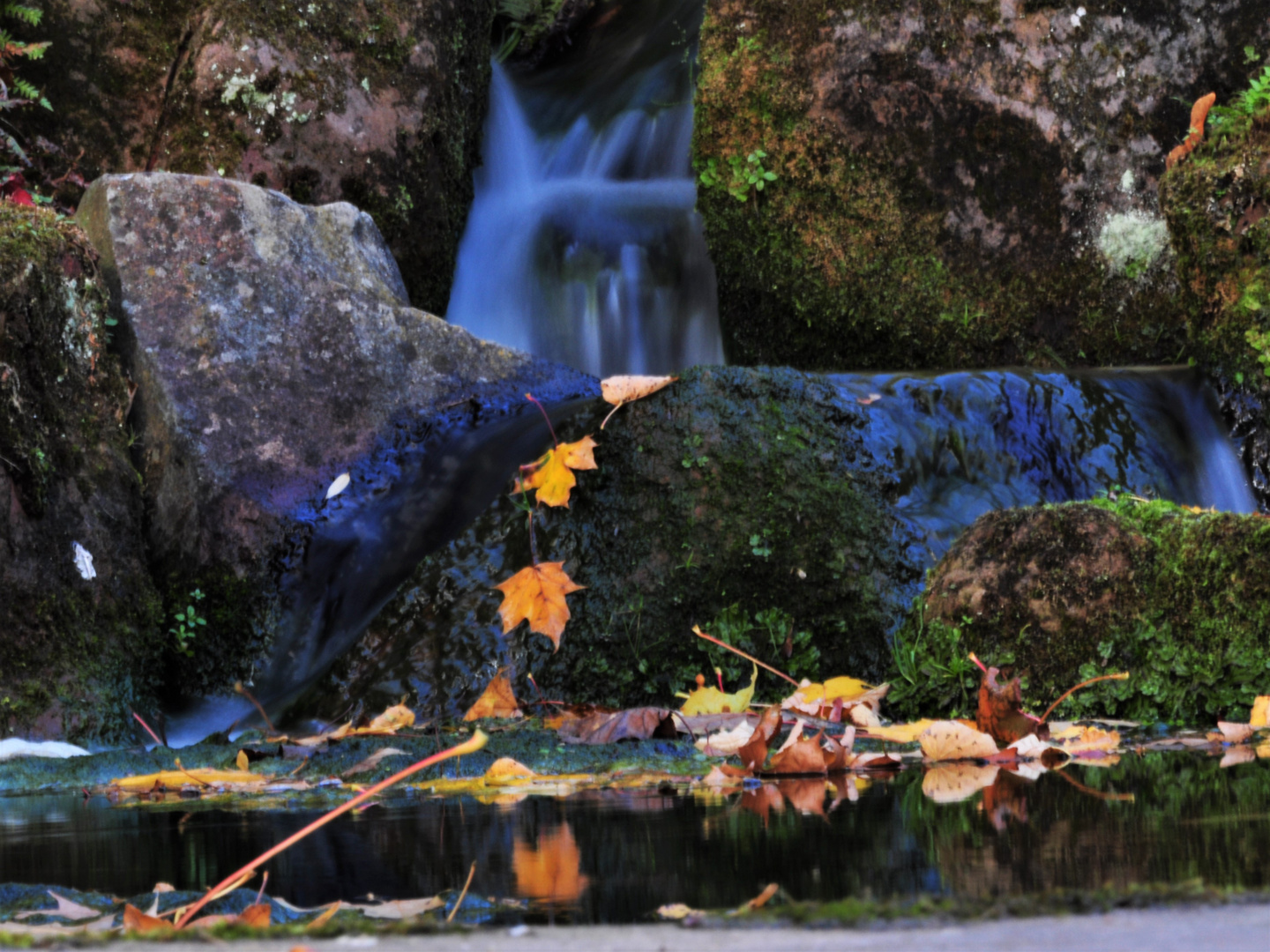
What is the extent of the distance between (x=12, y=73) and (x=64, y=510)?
11.7 ft

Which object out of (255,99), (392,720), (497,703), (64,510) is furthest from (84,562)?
(255,99)

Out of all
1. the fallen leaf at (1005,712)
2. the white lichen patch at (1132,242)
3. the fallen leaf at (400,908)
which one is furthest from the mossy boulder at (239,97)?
the fallen leaf at (400,908)

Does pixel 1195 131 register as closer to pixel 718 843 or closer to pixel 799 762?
pixel 799 762

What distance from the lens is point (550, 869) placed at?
1.35m

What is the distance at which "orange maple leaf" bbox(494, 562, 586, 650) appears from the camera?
380cm

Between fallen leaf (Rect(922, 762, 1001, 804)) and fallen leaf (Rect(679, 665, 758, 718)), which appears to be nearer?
fallen leaf (Rect(922, 762, 1001, 804))

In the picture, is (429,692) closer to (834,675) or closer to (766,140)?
(834,675)

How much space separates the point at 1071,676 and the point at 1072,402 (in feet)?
8.23

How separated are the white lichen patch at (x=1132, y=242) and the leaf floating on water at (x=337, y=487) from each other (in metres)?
4.54

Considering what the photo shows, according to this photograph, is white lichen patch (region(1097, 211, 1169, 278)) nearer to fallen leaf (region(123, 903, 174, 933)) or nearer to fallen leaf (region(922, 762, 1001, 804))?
fallen leaf (region(922, 762, 1001, 804))

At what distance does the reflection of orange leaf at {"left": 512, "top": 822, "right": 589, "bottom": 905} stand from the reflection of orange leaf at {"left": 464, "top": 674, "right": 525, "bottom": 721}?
2.08 meters

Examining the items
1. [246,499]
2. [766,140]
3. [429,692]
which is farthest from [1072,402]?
[246,499]

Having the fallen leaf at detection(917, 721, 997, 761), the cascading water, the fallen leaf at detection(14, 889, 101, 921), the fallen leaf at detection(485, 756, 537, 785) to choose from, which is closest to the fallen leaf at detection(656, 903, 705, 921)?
the fallen leaf at detection(14, 889, 101, 921)

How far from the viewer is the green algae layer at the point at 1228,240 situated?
5723mm
